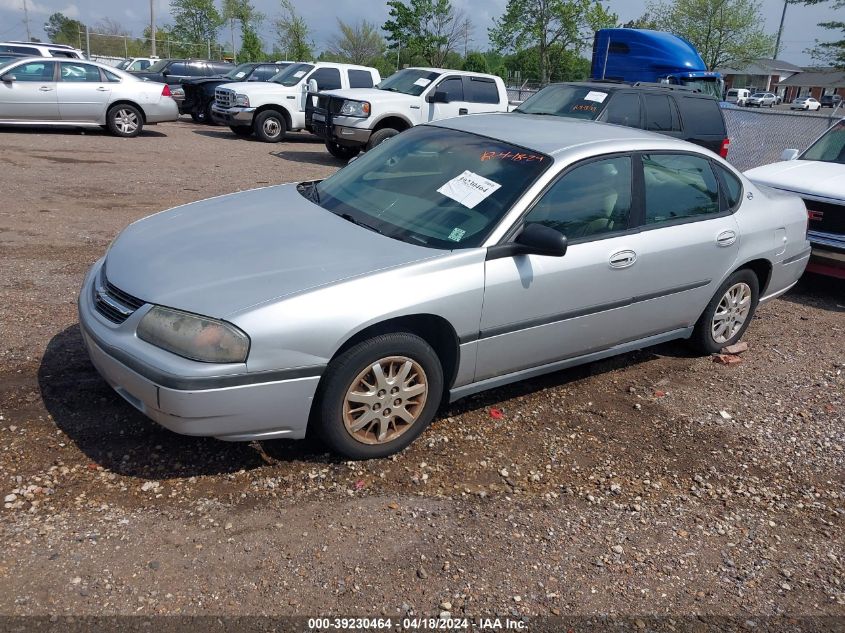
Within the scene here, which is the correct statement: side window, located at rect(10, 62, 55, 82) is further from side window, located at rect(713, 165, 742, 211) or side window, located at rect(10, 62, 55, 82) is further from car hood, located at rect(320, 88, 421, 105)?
side window, located at rect(713, 165, 742, 211)

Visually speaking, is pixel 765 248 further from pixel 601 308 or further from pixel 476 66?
pixel 476 66

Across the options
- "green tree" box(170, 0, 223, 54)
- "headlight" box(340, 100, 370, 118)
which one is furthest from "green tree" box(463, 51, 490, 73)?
"headlight" box(340, 100, 370, 118)

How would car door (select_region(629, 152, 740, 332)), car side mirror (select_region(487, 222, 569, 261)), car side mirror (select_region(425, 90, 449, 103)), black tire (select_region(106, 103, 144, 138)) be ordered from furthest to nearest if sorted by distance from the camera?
1. black tire (select_region(106, 103, 144, 138))
2. car side mirror (select_region(425, 90, 449, 103))
3. car door (select_region(629, 152, 740, 332))
4. car side mirror (select_region(487, 222, 569, 261))

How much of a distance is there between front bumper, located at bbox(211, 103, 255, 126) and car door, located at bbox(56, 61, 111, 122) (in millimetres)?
2528

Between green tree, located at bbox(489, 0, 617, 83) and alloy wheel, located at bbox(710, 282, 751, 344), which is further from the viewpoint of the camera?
green tree, located at bbox(489, 0, 617, 83)

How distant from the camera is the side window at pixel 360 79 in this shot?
16.6m

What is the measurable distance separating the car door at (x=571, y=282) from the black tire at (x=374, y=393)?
340 mm

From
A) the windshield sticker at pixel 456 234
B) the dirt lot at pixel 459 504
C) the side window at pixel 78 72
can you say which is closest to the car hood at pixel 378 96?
the side window at pixel 78 72

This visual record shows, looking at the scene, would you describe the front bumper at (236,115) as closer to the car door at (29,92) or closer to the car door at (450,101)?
the car door at (29,92)

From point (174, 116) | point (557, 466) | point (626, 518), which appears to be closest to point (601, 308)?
point (557, 466)

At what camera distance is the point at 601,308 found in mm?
4398

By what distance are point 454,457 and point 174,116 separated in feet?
47.2

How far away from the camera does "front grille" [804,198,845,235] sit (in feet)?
23.4

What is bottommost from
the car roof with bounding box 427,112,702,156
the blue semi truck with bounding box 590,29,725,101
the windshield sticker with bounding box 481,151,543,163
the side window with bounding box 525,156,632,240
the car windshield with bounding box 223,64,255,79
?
the side window with bounding box 525,156,632,240
